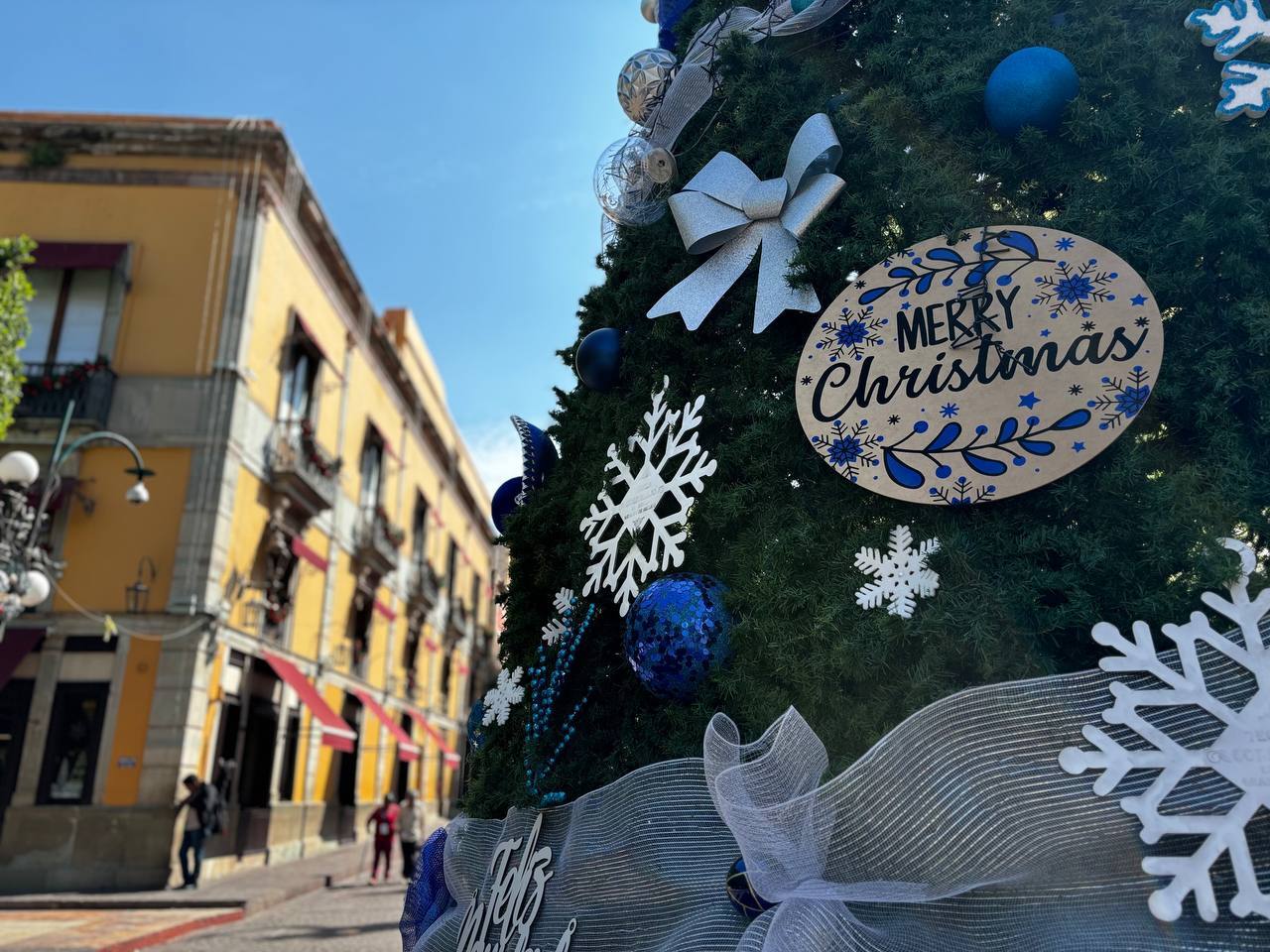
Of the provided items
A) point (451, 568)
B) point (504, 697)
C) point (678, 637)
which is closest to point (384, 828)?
point (504, 697)

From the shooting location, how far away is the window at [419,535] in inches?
1062

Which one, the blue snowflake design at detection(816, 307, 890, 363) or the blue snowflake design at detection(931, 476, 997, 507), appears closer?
→ the blue snowflake design at detection(931, 476, 997, 507)

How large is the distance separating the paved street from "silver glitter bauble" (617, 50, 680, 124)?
7.04 meters

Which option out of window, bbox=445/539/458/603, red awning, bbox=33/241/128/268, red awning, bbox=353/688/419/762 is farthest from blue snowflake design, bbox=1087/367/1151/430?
window, bbox=445/539/458/603

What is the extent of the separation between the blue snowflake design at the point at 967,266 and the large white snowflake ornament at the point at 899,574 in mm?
662

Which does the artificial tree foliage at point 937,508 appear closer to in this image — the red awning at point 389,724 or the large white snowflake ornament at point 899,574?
the large white snowflake ornament at point 899,574

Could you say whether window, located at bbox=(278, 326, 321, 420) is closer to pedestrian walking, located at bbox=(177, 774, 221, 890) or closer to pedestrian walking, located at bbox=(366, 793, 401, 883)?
pedestrian walking, located at bbox=(177, 774, 221, 890)

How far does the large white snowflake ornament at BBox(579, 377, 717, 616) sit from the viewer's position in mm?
2721

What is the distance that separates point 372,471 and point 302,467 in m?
5.79


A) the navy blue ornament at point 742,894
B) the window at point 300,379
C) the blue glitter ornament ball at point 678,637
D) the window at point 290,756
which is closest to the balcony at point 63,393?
the window at point 300,379

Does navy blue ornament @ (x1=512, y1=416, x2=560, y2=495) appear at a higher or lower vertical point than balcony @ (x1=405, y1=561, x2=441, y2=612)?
lower

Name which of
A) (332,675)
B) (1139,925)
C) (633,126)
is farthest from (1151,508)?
(332,675)

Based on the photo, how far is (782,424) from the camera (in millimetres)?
2578

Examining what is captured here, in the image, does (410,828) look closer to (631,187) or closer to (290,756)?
(290,756)
